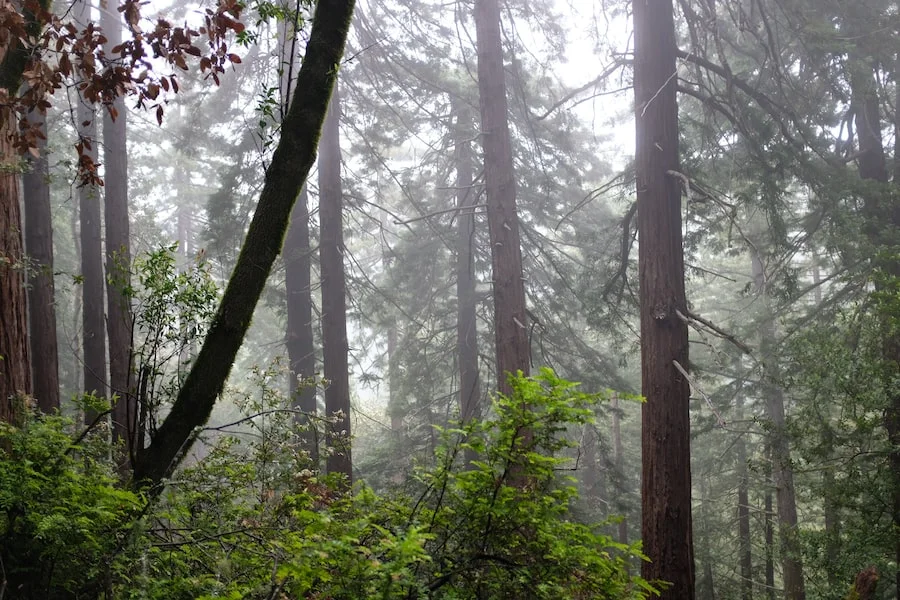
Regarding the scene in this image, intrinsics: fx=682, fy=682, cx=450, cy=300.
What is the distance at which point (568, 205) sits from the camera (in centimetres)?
2106

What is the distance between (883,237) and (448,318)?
1341cm

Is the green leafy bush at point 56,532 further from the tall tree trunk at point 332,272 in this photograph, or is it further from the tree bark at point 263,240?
the tall tree trunk at point 332,272

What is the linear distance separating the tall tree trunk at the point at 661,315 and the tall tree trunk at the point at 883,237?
3.65 meters

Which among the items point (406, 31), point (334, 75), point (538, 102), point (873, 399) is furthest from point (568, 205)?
point (334, 75)

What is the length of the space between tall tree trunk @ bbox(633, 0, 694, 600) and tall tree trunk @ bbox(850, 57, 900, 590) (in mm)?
3651

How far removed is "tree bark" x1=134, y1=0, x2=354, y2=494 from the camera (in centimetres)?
337

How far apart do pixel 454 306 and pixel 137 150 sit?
1673 centimetres

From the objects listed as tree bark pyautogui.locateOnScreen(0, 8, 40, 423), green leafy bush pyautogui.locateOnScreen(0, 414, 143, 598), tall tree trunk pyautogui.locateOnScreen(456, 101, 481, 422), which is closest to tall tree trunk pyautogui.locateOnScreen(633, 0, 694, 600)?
green leafy bush pyautogui.locateOnScreen(0, 414, 143, 598)

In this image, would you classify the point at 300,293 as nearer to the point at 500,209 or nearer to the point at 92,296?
the point at 92,296

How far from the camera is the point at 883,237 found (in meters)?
11.5

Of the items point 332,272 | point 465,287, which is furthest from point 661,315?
point 465,287

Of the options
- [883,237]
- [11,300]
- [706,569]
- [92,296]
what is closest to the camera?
[11,300]

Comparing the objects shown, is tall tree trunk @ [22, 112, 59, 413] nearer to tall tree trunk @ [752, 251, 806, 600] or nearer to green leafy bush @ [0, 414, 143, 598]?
green leafy bush @ [0, 414, 143, 598]

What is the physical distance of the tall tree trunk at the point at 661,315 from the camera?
717 cm
